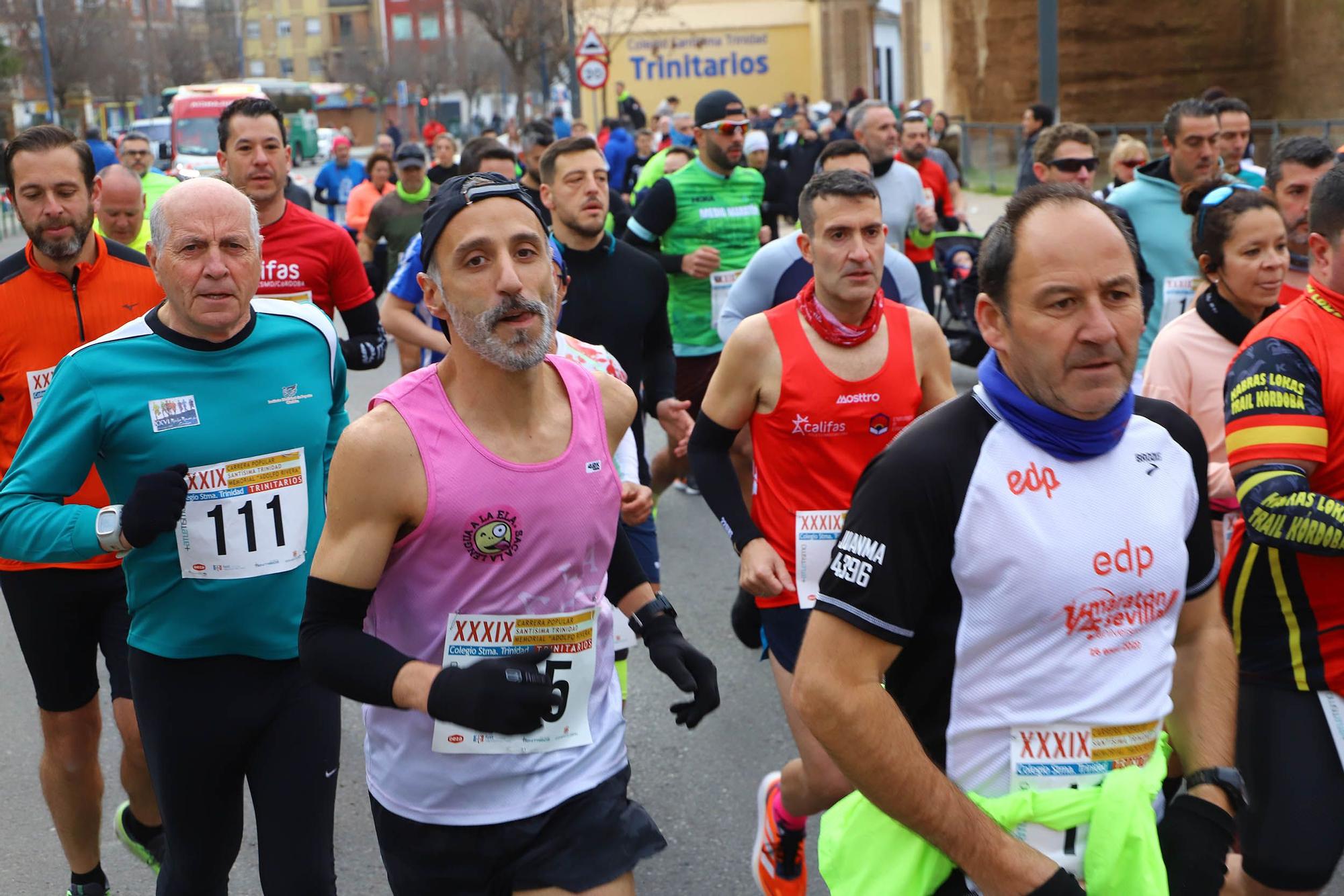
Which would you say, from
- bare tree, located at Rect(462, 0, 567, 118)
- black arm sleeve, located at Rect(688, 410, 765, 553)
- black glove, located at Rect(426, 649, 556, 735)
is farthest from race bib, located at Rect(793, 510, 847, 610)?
bare tree, located at Rect(462, 0, 567, 118)

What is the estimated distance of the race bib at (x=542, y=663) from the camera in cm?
284

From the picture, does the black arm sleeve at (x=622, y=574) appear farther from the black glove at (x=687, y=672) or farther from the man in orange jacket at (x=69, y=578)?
the man in orange jacket at (x=69, y=578)

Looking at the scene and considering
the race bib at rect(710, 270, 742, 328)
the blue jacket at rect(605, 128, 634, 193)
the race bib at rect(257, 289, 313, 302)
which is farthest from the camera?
the blue jacket at rect(605, 128, 634, 193)

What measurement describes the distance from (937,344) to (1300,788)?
1.80 m

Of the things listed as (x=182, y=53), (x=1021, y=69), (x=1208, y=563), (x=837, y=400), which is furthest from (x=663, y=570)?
(x=182, y=53)

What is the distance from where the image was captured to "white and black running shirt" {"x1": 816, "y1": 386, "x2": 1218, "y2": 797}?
7.62ft

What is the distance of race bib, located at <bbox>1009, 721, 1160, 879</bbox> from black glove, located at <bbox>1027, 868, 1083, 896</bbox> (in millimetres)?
94

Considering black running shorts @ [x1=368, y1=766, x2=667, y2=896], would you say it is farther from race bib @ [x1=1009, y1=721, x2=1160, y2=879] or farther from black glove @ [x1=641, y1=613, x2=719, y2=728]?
race bib @ [x1=1009, y1=721, x2=1160, y2=879]

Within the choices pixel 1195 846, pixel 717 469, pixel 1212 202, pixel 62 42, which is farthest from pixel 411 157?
pixel 62 42

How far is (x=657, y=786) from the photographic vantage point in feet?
17.4

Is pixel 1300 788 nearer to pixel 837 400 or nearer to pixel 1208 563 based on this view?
pixel 1208 563

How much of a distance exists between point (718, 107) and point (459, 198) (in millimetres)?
6156

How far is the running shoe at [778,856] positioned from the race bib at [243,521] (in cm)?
151

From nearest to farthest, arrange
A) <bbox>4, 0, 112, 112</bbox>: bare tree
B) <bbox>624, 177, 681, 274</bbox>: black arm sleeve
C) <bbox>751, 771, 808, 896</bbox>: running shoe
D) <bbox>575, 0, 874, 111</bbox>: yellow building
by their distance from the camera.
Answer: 1. <bbox>751, 771, 808, 896</bbox>: running shoe
2. <bbox>624, 177, 681, 274</bbox>: black arm sleeve
3. <bbox>575, 0, 874, 111</bbox>: yellow building
4. <bbox>4, 0, 112, 112</bbox>: bare tree
